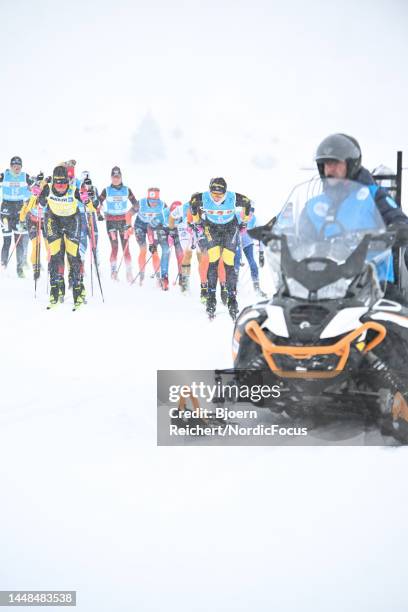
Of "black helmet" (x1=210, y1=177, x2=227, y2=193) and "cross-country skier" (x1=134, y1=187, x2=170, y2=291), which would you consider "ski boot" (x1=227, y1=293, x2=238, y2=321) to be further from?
"cross-country skier" (x1=134, y1=187, x2=170, y2=291)

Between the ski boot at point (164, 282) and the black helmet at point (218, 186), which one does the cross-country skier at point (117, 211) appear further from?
the black helmet at point (218, 186)

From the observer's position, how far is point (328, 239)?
5629mm

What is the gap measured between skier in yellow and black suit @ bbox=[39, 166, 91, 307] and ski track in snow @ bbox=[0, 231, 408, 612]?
621 centimetres

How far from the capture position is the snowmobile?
5.21 m

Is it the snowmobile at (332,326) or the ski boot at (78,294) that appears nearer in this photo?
the snowmobile at (332,326)

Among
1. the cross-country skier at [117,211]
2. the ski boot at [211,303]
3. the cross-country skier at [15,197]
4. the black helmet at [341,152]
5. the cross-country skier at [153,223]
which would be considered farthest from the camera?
the cross-country skier at [117,211]

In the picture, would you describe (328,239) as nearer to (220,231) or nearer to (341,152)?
(341,152)

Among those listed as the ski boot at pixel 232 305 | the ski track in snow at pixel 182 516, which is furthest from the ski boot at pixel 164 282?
the ski track in snow at pixel 182 516

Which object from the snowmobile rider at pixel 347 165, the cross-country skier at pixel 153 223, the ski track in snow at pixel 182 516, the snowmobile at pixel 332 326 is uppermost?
the cross-country skier at pixel 153 223

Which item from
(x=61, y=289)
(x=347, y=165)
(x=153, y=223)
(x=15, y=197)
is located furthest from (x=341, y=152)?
(x=15, y=197)

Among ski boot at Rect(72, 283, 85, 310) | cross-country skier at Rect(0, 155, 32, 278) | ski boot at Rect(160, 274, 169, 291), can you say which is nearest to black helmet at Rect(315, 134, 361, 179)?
ski boot at Rect(72, 283, 85, 310)

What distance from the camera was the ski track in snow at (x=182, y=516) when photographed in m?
3.78

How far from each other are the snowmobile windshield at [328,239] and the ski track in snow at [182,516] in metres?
1.08

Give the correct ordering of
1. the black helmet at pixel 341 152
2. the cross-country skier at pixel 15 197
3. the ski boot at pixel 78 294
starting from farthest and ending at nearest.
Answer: the cross-country skier at pixel 15 197, the ski boot at pixel 78 294, the black helmet at pixel 341 152
